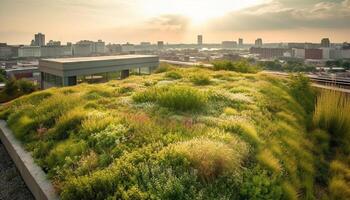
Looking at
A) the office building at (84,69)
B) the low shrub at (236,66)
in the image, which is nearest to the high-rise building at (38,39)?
the office building at (84,69)

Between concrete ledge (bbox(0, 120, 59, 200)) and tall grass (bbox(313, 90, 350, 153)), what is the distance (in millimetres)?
8445

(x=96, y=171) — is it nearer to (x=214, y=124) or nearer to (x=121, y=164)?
(x=121, y=164)

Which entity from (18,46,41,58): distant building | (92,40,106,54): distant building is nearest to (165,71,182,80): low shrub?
(18,46,41,58): distant building

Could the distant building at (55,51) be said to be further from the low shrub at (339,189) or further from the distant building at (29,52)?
the low shrub at (339,189)

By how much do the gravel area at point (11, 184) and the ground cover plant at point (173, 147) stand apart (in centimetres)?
76

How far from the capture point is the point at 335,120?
10148 mm

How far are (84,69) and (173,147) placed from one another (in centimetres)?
3467

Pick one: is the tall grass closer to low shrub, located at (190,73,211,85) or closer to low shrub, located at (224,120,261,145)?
low shrub, located at (224,120,261,145)

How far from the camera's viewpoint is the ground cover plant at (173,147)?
4836 mm

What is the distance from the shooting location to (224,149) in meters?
5.41

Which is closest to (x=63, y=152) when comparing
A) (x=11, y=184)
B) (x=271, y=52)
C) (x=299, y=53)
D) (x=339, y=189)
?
(x=11, y=184)

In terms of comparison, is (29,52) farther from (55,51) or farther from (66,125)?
(66,125)

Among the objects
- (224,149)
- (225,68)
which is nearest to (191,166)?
(224,149)

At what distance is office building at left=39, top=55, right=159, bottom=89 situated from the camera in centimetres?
3666
